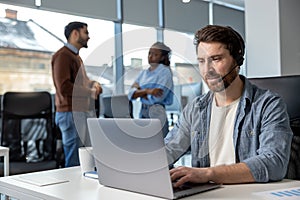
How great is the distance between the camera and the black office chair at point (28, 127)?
298cm

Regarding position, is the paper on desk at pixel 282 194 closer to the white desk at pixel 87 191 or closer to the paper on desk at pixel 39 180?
the white desk at pixel 87 191

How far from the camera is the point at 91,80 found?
2705mm

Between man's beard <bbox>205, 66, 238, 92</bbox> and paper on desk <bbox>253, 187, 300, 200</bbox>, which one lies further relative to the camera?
man's beard <bbox>205, 66, 238, 92</bbox>

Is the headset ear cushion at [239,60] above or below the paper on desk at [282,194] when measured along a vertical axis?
above

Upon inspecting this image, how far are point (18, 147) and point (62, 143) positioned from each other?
1.22 feet

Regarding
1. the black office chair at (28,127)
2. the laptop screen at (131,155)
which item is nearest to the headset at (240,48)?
the laptop screen at (131,155)

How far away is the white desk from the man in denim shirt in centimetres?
15

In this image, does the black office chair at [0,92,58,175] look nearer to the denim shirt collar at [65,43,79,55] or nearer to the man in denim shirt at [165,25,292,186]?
the denim shirt collar at [65,43,79,55]

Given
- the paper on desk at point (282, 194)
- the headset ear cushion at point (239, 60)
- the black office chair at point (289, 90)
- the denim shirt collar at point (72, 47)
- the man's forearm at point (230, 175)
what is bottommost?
the paper on desk at point (282, 194)

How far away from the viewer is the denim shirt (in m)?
1.07

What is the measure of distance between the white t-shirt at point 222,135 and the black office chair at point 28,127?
73.0 inches

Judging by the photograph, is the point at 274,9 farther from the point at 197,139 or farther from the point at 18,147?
the point at 18,147

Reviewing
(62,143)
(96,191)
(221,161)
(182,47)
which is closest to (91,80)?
(62,143)

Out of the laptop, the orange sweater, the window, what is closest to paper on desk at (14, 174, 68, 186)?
the laptop
